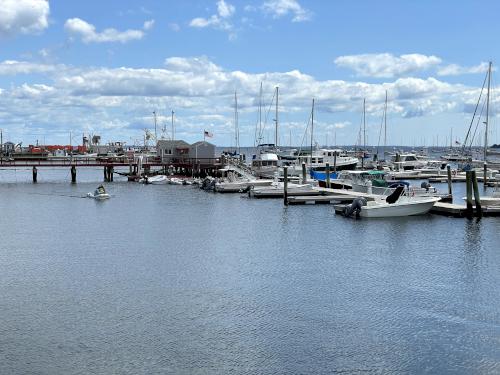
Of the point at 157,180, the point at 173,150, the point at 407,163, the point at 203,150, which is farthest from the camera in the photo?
the point at 407,163

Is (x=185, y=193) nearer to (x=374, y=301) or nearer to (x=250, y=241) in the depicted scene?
(x=250, y=241)

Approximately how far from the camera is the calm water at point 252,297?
19734mm

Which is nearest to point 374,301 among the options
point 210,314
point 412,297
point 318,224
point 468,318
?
point 412,297

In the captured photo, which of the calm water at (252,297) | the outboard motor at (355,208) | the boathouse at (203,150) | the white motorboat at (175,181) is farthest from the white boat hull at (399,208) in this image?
the boathouse at (203,150)

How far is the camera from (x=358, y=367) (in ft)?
61.7

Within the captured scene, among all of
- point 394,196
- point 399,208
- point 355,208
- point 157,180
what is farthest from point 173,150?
point 399,208

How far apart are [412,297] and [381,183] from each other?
3482 centimetres

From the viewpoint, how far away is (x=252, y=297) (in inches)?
1057

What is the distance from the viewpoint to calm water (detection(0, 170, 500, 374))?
19734mm

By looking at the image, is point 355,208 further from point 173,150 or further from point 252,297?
point 173,150

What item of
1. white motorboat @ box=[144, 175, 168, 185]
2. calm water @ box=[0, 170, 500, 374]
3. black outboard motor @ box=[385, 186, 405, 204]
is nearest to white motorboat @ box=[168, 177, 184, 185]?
white motorboat @ box=[144, 175, 168, 185]

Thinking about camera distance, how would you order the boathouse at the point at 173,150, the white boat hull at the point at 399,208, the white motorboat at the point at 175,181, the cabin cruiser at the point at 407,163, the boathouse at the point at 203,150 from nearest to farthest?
the white boat hull at the point at 399,208
the white motorboat at the point at 175,181
the boathouse at the point at 203,150
the boathouse at the point at 173,150
the cabin cruiser at the point at 407,163

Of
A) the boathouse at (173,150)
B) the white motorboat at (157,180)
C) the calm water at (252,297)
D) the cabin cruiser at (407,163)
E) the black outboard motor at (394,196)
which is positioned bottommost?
the calm water at (252,297)

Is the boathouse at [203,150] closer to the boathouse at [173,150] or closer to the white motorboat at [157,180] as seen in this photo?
the boathouse at [173,150]
